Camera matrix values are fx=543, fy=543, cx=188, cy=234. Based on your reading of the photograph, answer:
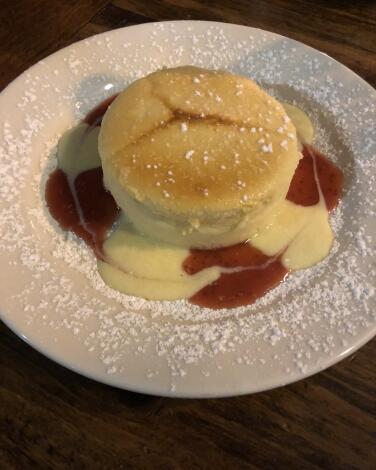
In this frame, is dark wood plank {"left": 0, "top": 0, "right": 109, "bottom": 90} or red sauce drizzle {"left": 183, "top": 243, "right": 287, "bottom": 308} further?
dark wood plank {"left": 0, "top": 0, "right": 109, "bottom": 90}

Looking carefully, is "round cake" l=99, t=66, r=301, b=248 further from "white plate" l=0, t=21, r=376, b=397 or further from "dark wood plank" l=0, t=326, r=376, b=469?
"dark wood plank" l=0, t=326, r=376, b=469

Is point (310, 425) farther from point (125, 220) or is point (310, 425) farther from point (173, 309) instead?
point (125, 220)

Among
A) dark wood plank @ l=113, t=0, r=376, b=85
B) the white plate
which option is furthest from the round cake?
dark wood plank @ l=113, t=0, r=376, b=85

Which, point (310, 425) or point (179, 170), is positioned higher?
point (179, 170)

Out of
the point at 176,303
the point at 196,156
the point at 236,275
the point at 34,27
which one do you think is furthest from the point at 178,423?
the point at 34,27

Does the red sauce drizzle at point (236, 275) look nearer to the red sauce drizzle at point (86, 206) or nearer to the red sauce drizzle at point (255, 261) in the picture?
the red sauce drizzle at point (255, 261)

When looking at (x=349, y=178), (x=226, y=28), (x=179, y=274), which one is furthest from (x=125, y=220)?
(x=226, y=28)

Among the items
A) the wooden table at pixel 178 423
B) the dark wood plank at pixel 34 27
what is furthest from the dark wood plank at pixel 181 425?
the dark wood plank at pixel 34 27

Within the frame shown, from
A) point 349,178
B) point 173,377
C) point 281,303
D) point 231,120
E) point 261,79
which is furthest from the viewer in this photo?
point 261,79
